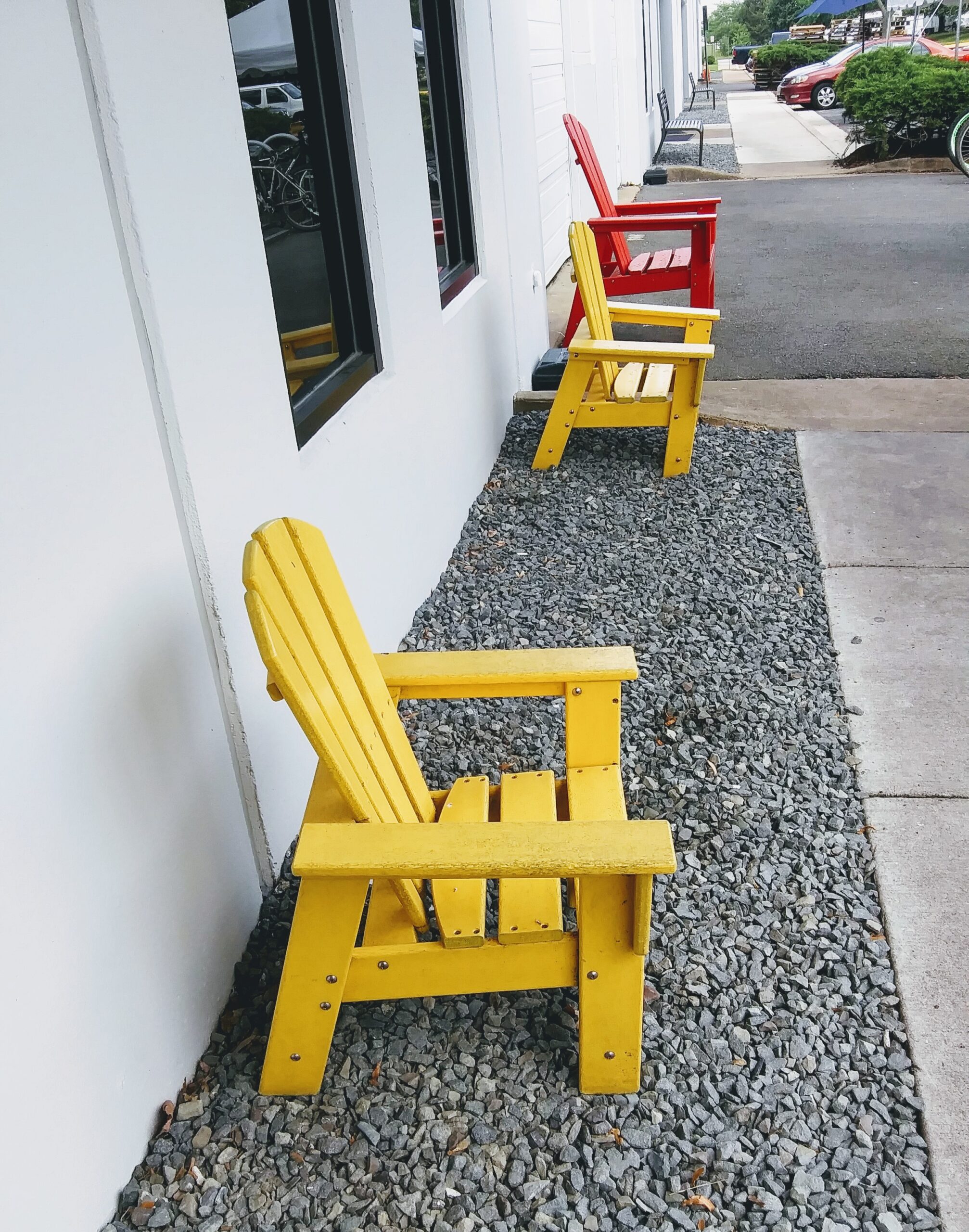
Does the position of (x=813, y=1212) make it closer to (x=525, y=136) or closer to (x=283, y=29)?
(x=283, y=29)

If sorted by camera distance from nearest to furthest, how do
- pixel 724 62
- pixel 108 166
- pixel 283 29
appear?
pixel 108 166 < pixel 283 29 < pixel 724 62

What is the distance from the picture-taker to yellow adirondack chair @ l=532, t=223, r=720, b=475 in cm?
477

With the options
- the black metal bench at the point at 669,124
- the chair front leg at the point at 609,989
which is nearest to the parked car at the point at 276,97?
the chair front leg at the point at 609,989

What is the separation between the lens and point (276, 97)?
3088mm

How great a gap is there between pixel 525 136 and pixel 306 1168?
18.0ft

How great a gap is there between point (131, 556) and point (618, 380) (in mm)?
3698

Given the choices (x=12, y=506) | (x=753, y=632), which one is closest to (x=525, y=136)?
(x=753, y=632)

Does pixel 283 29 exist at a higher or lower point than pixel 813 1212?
higher

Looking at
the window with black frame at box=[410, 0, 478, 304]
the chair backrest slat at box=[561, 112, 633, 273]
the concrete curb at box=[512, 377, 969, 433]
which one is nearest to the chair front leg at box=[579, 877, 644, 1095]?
the window with black frame at box=[410, 0, 478, 304]

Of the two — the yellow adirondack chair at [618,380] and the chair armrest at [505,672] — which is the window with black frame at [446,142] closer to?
the yellow adirondack chair at [618,380]

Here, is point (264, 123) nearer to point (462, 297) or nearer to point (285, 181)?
point (285, 181)

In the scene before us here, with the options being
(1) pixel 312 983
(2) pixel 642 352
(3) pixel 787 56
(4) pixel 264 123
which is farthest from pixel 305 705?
(3) pixel 787 56

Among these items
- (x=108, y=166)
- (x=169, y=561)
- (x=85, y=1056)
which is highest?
(x=108, y=166)

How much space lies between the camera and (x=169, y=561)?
1.95 m
